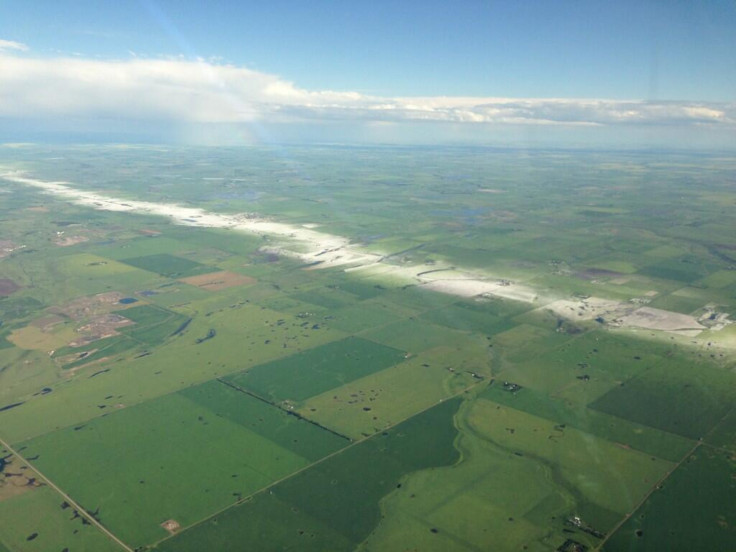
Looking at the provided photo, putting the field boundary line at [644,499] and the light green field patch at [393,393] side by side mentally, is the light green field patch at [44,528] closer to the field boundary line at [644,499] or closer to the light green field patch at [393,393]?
the light green field patch at [393,393]

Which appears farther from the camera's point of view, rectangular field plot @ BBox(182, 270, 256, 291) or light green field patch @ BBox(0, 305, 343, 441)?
rectangular field plot @ BBox(182, 270, 256, 291)

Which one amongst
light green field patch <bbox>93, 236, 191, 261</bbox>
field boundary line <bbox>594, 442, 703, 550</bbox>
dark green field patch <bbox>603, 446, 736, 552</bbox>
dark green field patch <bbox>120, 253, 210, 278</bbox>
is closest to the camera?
dark green field patch <bbox>603, 446, 736, 552</bbox>

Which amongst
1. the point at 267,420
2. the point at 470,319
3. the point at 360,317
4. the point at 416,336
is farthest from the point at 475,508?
the point at 360,317

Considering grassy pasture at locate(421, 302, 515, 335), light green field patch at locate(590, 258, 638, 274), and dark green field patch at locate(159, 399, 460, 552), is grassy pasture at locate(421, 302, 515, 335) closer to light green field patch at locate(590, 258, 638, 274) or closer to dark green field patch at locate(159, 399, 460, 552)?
dark green field patch at locate(159, 399, 460, 552)

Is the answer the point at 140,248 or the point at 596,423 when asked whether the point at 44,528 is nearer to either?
the point at 596,423

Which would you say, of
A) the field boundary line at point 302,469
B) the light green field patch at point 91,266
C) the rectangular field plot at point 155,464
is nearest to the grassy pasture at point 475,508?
the field boundary line at point 302,469

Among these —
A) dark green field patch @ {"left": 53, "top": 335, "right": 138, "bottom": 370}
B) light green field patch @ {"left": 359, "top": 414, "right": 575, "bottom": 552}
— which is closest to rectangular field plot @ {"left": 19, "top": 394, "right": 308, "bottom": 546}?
light green field patch @ {"left": 359, "top": 414, "right": 575, "bottom": 552}
